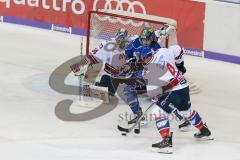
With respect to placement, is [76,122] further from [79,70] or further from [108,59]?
[108,59]

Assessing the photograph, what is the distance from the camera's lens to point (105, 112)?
9461 millimetres

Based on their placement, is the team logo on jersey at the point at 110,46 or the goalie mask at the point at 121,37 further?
the team logo on jersey at the point at 110,46

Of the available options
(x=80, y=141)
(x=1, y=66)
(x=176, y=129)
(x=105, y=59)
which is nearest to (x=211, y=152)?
(x=176, y=129)

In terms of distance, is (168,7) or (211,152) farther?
(168,7)

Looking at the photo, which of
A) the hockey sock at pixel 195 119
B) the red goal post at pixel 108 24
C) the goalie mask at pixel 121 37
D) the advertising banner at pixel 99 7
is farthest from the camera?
the advertising banner at pixel 99 7

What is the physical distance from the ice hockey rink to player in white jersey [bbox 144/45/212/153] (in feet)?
0.81

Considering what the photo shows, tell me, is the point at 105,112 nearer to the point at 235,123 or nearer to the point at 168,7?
the point at 235,123

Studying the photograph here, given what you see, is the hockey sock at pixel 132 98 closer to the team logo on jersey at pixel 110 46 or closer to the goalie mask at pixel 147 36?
the goalie mask at pixel 147 36

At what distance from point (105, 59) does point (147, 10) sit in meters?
2.87

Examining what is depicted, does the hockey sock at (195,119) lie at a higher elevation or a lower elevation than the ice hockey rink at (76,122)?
higher

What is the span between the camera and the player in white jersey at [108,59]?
970 centimetres

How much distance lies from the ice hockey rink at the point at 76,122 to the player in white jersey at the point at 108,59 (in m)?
0.39

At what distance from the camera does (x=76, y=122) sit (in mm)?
8984

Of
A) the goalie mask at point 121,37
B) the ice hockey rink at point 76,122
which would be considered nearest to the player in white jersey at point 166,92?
the ice hockey rink at point 76,122
